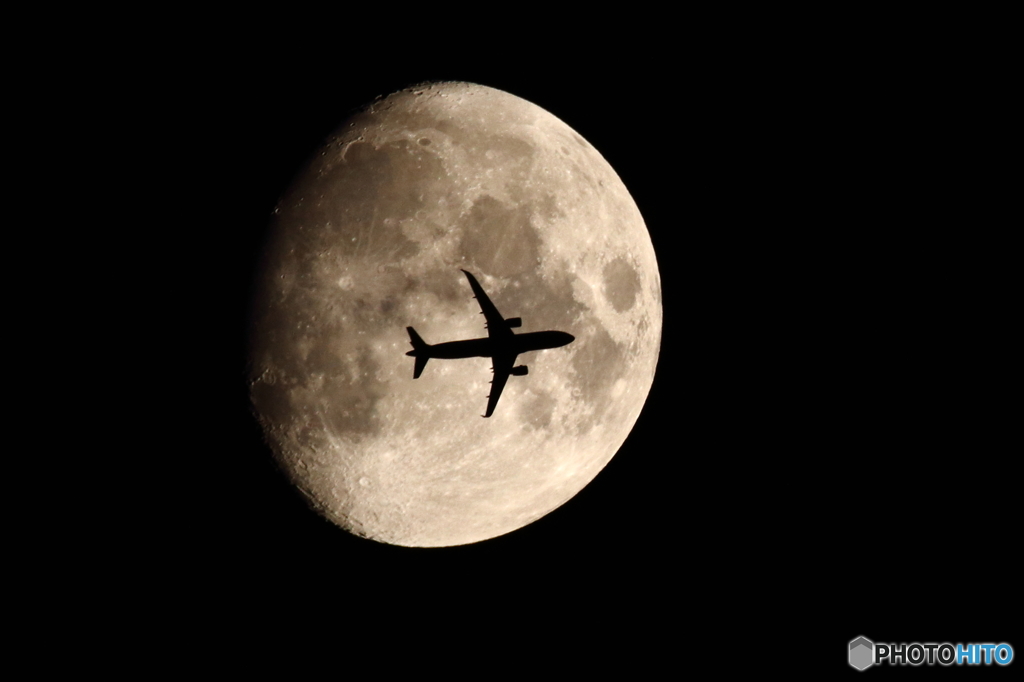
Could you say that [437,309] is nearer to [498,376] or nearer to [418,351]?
[418,351]

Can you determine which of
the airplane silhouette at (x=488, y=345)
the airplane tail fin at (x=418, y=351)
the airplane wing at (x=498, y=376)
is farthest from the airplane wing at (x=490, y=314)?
the airplane tail fin at (x=418, y=351)

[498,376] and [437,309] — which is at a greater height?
[437,309]

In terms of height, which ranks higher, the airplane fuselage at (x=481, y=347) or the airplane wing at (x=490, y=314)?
the airplane wing at (x=490, y=314)

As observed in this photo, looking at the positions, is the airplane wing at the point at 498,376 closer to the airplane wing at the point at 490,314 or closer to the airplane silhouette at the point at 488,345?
the airplane silhouette at the point at 488,345

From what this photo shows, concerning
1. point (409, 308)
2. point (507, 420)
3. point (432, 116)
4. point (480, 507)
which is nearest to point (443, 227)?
point (409, 308)

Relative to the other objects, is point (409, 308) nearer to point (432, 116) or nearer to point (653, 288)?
point (432, 116)

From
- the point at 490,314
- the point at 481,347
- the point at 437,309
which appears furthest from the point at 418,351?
the point at 490,314

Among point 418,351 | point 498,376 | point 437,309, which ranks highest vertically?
point 437,309
